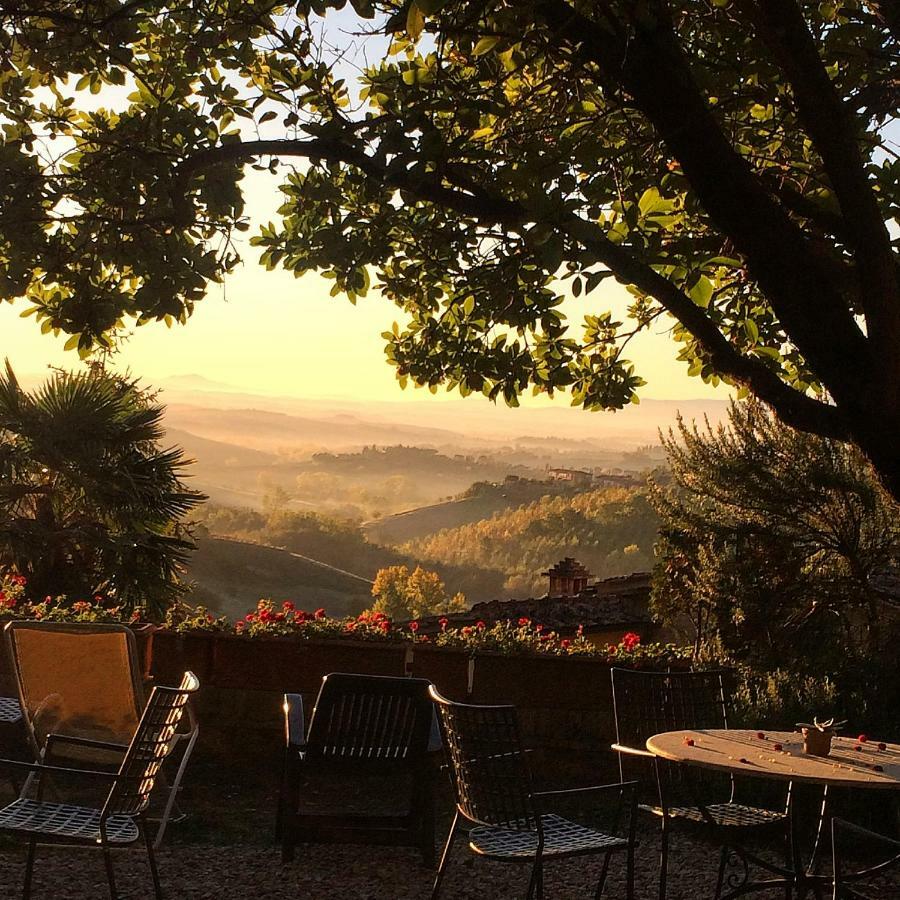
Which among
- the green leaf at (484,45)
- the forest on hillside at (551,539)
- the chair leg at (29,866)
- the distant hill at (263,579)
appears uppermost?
the green leaf at (484,45)

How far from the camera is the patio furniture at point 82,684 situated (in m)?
5.80

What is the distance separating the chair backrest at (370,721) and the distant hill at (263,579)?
87.7 m

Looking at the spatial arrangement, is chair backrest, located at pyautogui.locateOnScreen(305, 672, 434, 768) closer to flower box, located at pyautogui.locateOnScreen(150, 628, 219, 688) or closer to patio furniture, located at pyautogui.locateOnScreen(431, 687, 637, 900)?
patio furniture, located at pyautogui.locateOnScreen(431, 687, 637, 900)

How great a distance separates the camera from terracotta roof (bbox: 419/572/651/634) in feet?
62.5

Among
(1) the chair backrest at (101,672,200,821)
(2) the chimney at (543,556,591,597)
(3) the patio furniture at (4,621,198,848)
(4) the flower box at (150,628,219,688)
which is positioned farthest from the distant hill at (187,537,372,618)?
(1) the chair backrest at (101,672,200,821)

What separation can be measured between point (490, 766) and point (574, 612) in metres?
16.0

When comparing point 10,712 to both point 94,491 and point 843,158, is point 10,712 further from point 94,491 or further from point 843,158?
point 94,491

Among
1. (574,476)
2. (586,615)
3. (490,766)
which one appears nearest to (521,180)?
(490,766)

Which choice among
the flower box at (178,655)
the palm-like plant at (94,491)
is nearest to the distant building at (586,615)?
the palm-like plant at (94,491)

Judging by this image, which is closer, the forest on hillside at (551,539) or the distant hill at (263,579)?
the distant hill at (263,579)

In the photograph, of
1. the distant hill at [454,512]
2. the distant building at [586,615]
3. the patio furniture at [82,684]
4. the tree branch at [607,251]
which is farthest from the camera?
the distant hill at [454,512]

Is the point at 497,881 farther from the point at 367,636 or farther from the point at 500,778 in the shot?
the point at 367,636

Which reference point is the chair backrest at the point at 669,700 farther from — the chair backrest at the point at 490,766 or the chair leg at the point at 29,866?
the chair leg at the point at 29,866

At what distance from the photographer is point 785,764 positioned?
4.18m
